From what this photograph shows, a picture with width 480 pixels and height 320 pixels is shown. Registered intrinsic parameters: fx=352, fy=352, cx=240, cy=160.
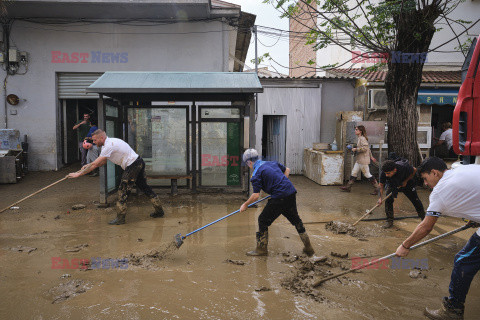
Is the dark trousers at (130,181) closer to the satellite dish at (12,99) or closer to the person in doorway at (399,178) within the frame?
the person in doorway at (399,178)

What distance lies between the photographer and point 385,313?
340cm

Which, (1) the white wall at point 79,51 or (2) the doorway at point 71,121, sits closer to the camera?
(1) the white wall at point 79,51

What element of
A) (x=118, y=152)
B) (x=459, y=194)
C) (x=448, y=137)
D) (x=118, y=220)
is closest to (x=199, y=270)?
(x=118, y=220)

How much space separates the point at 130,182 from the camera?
639 cm

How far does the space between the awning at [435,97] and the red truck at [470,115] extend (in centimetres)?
822

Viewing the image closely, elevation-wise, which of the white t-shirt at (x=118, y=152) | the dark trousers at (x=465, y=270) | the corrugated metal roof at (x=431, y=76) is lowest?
the dark trousers at (x=465, y=270)

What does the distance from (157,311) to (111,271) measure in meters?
1.20

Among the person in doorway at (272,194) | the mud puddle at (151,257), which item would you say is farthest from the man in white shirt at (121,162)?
the person in doorway at (272,194)

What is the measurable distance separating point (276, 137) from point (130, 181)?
7801mm

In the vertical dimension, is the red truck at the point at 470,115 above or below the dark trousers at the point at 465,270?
above

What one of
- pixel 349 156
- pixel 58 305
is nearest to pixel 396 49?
pixel 349 156

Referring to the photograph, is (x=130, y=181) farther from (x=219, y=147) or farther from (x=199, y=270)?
(x=219, y=147)

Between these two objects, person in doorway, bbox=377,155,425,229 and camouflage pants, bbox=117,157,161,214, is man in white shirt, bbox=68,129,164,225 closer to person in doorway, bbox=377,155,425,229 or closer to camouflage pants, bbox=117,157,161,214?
camouflage pants, bbox=117,157,161,214

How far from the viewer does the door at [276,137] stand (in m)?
12.9
